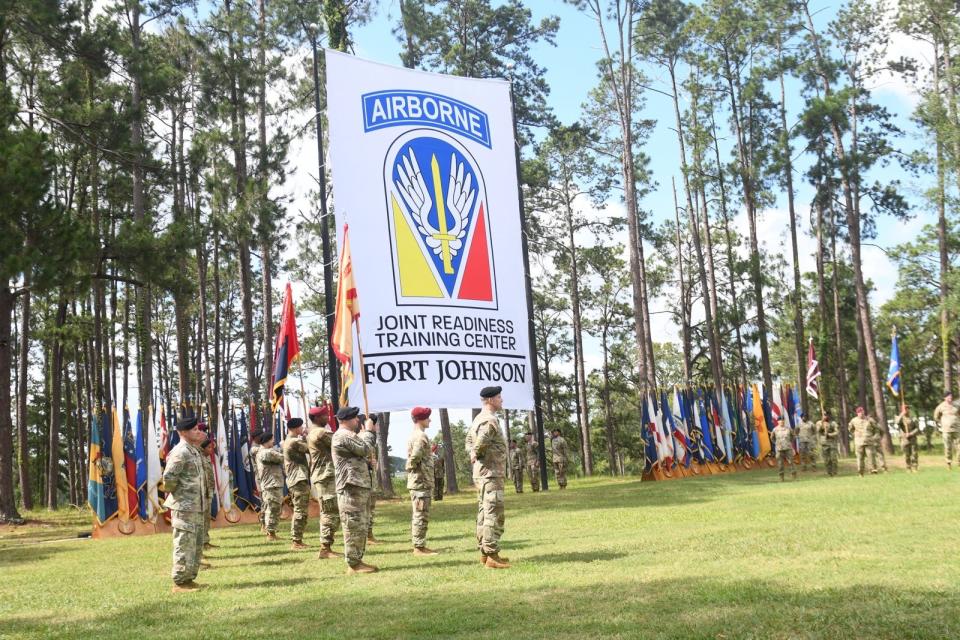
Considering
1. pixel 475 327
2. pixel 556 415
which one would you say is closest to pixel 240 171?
pixel 475 327

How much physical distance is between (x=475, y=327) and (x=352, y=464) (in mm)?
7732

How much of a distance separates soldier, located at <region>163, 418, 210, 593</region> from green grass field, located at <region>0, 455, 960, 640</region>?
0.31 metres

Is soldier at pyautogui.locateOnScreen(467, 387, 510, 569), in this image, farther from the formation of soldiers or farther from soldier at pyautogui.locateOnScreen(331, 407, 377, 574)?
soldier at pyautogui.locateOnScreen(331, 407, 377, 574)

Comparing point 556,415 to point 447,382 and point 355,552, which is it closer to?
point 447,382

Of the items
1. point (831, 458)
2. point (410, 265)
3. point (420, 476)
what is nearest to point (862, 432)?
point (831, 458)

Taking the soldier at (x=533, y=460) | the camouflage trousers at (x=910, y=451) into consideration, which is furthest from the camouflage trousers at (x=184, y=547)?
the camouflage trousers at (x=910, y=451)

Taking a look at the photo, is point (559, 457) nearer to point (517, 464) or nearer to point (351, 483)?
point (517, 464)

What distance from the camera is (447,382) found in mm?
15414

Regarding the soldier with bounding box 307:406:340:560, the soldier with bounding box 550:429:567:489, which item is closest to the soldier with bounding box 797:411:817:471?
the soldier with bounding box 550:429:567:489

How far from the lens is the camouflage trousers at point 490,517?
8094 millimetres

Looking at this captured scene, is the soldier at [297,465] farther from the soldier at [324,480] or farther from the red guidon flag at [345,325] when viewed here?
the red guidon flag at [345,325]

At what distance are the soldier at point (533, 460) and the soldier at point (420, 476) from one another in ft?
39.5

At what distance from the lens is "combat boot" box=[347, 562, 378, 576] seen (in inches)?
328

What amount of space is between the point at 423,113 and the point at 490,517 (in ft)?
34.3
